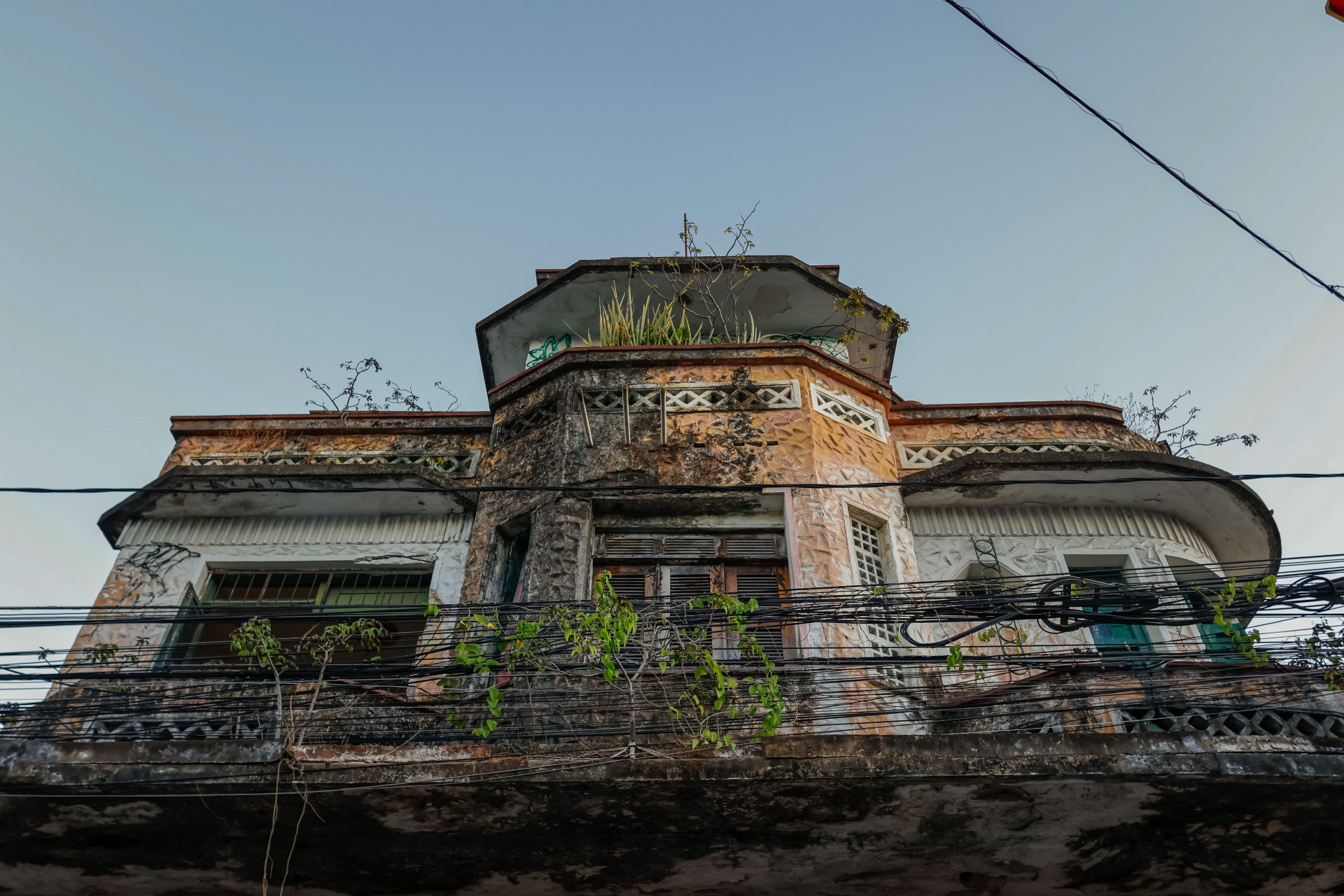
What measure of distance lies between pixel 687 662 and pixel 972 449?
468 centimetres

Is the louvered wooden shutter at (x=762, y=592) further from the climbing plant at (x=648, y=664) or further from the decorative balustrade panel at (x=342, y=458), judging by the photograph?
the decorative balustrade panel at (x=342, y=458)

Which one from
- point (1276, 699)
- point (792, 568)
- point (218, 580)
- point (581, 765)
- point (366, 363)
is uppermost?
point (366, 363)

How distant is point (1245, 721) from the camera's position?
7.49m

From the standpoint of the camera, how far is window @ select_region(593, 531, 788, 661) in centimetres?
892

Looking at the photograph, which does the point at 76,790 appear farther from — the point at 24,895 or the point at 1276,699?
the point at 1276,699

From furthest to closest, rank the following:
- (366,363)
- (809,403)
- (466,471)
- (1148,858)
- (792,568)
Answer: (366,363) < (466,471) < (809,403) < (792,568) < (1148,858)

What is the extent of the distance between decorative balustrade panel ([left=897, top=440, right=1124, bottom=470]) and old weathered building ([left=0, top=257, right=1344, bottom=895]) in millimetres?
31

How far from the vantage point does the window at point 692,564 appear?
29.3ft

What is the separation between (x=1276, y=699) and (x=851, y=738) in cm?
338

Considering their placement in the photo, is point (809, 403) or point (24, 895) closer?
point (24, 895)

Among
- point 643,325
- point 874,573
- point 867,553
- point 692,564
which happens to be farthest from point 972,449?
point 643,325

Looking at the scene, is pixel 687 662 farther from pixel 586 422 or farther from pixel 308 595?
pixel 308 595

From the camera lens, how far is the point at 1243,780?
20.2 ft

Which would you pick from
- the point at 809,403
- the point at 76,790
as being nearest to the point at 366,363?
the point at 809,403
